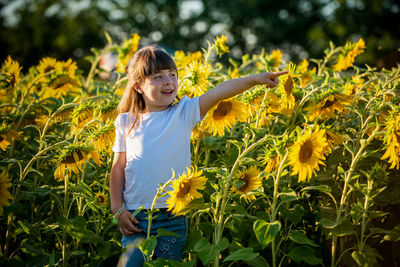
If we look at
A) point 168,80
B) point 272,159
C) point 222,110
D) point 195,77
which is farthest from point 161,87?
point 272,159

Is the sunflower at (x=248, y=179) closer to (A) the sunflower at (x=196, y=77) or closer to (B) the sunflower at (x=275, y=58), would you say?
(A) the sunflower at (x=196, y=77)

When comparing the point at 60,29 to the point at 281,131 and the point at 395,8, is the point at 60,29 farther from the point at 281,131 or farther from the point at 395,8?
the point at 281,131

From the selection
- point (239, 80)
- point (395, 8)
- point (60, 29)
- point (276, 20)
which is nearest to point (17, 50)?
point (60, 29)

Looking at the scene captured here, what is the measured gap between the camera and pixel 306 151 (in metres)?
1.53

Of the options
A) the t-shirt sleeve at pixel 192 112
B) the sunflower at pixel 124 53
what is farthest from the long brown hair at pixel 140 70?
the sunflower at pixel 124 53

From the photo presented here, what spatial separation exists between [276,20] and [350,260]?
17051 mm

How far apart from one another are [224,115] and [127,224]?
0.63 metres

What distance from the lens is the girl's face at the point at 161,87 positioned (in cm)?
194

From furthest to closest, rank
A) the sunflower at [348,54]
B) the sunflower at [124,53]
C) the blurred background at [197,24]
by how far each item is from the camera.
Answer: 1. the blurred background at [197,24]
2. the sunflower at [124,53]
3. the sunflower at [348,54]

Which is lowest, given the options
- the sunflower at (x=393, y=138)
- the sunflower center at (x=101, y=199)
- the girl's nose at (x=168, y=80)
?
the sunflower center at (x=101, y=199)

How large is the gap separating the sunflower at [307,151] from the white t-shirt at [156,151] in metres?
0.52

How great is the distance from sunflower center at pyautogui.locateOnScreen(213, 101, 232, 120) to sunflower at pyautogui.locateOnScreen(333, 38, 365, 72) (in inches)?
47.3

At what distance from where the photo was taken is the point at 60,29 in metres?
20.1

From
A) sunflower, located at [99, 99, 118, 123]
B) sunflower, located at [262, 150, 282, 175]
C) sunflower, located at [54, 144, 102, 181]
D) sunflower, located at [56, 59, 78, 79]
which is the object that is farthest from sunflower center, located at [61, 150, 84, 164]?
sunflower, located at [56, 59, 78, 79]
